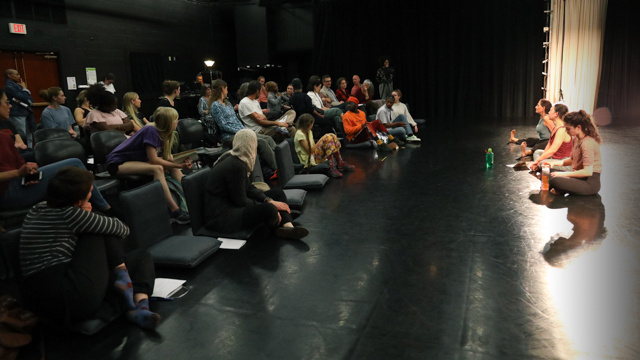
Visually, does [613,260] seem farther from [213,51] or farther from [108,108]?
[213,51]

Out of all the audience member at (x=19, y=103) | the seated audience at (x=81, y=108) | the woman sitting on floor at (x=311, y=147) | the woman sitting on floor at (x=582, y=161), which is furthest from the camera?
the seated audience at (x=81, y=108)

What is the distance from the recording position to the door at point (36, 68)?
25.7 ft

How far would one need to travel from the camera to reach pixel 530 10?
40.0 ft

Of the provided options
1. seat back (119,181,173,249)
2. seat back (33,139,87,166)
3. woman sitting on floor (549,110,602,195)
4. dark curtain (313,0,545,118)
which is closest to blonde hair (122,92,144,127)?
seat back (33,139,87,166)

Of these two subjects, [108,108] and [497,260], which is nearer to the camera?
[497,260]

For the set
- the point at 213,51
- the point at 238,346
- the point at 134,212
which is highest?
the point at 213,51

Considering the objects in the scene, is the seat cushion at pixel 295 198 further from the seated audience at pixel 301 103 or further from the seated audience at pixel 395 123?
the seated audience at pixel 395 123

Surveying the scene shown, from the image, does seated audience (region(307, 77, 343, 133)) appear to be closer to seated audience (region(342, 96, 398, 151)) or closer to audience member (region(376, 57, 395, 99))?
seated audience (region(342, 96, 398, 151))

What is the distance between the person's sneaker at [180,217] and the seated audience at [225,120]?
1.68 meters

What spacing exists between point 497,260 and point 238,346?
6.28ft

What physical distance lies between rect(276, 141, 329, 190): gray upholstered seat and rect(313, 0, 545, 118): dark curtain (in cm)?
888

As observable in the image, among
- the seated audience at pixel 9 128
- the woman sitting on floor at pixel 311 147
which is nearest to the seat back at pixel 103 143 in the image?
the seated audience at pixel 9 128

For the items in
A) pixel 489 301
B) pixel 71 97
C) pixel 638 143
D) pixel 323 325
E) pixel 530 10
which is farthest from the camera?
pixel 530 10

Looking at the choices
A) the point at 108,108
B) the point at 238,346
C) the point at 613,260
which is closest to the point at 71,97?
the point at 108,108
